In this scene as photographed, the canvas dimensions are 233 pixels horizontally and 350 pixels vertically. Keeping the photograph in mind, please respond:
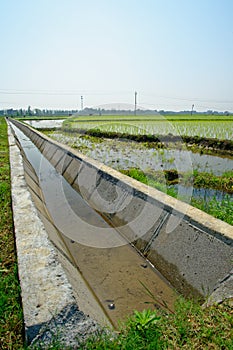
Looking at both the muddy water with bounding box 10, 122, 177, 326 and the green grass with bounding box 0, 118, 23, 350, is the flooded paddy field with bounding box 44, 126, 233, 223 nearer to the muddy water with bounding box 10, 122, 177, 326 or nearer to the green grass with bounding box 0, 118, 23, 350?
the muddy water with bounding box 10, 122, 177, 326

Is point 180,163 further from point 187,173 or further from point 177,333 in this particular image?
point 177,333

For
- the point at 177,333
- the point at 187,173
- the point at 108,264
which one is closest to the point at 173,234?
the point at 108,264

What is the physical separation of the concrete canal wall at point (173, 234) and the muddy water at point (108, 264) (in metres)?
0.13

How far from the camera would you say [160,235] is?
2.97 meters

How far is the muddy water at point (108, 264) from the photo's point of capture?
2.38 m

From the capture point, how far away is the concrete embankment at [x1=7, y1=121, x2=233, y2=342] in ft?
7.29

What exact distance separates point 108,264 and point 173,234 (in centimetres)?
80

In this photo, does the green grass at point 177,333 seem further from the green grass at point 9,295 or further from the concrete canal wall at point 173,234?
the green grass at point 9,295

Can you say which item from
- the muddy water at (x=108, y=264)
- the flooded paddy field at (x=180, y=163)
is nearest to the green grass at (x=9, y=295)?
the muddy water at (x=108, y=264)

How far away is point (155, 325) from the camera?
1.58 m

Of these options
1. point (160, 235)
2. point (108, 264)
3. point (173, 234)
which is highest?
point (173, 234)

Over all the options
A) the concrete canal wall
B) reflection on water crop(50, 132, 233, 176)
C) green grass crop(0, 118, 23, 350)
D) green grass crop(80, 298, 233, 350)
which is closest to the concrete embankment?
the concrete canal wall

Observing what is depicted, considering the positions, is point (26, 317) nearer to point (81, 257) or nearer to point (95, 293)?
point (95, 293)

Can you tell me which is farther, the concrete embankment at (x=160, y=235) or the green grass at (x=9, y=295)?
the concrete embankment at (x=160, y=235)
